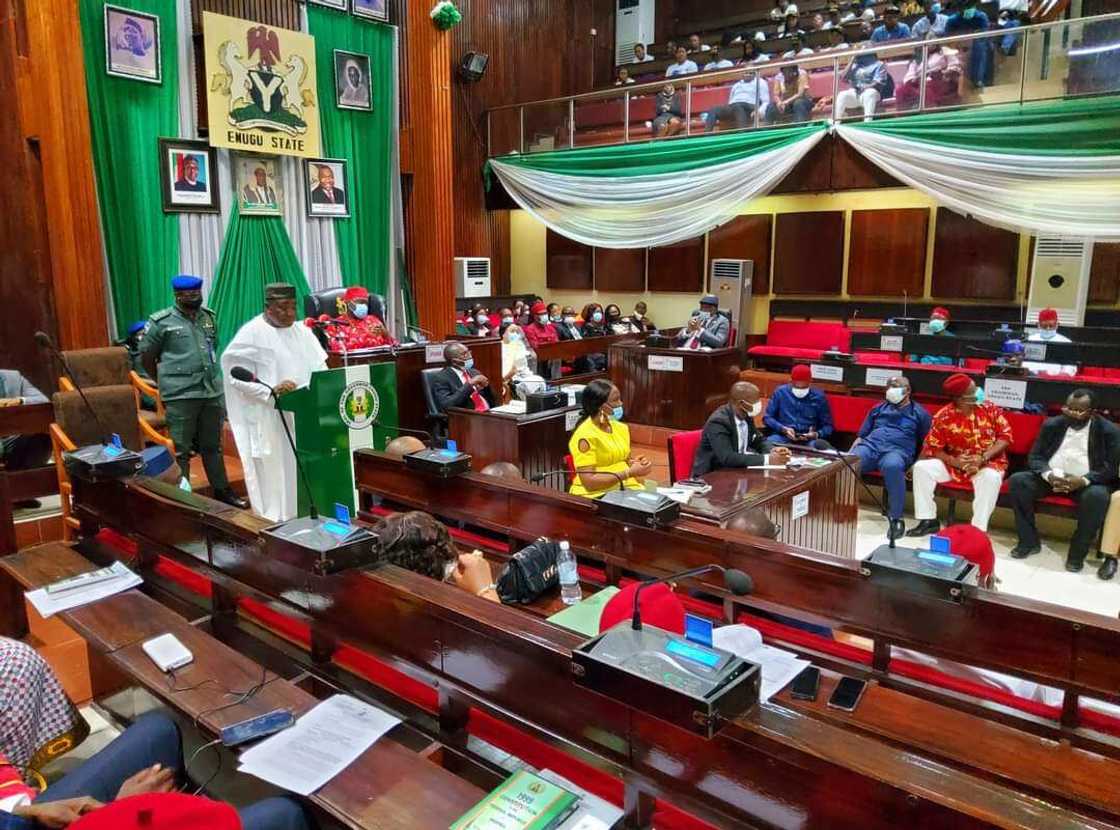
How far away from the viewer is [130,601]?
2529 millimetres

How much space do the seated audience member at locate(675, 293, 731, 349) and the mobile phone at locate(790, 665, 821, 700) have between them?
5345mm

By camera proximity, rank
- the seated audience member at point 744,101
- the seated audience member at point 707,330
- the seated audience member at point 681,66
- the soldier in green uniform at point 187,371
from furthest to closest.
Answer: the seated audience member at point 681,66 < the seated audience member at point 744,101 < the seated audience member at point 707,330 < the soldier in green uniform at point 187,371

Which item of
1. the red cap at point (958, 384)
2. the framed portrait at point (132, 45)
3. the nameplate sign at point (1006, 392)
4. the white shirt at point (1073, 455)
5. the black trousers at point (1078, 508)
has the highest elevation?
the framed portrait at point (132, 45)

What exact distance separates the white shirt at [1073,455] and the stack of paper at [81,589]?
15.8 ft

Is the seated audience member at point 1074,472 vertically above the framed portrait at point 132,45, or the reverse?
the framed portrait at point 132,45

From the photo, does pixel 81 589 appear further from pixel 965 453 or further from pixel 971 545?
pixel 965 453

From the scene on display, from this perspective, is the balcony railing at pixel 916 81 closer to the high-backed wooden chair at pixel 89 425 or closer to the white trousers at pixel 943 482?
the white trousers at pixel 943 482

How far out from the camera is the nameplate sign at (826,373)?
5.82 metres

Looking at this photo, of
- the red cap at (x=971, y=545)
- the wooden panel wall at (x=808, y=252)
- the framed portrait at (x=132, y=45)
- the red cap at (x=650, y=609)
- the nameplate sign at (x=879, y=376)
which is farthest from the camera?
the wooden panel wall at (x=808, y=252)

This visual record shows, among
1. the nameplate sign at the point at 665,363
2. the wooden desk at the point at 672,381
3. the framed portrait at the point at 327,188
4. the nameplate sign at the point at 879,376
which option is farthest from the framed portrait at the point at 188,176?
the nameplate sign at the point at 879,376

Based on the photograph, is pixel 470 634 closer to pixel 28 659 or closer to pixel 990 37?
pixel 28 659

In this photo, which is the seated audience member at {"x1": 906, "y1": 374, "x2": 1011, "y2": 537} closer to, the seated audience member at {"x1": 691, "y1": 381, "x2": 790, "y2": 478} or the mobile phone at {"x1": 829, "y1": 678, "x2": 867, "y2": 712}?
the seated audience member at {"x1": 691, "y1": 381, "x2": 790, "y2": 478}

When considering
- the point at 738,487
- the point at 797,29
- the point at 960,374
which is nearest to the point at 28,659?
the point at 738,487

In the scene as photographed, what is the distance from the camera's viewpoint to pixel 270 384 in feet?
14.5
